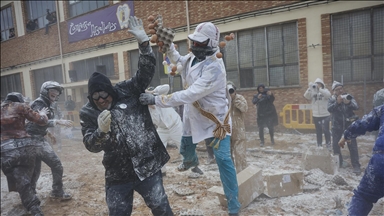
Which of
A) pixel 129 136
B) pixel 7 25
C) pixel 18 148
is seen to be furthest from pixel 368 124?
pixel 7 25

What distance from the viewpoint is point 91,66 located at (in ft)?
40.7

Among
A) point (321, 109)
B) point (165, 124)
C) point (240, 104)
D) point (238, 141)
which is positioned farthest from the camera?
point (321, 109)

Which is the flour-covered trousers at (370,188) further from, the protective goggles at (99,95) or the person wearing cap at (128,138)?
the protective goggles at (99,95)

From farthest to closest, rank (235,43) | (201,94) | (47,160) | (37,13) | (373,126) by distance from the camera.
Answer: (37,13) → (235,43) → (47,160) → (201,94) → (373,126)

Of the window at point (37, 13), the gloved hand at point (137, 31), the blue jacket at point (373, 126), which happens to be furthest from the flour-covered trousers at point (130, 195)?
the window at point (37, 13)

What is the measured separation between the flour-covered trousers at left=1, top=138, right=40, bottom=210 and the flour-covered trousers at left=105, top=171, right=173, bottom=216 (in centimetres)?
153

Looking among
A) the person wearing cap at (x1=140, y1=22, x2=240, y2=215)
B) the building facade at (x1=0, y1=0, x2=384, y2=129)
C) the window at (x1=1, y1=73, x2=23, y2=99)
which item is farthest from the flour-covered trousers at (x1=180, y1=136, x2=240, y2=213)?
the window at (x1=1, y1=73, x2=23, y2=99)

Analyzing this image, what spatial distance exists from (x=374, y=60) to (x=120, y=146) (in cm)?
781

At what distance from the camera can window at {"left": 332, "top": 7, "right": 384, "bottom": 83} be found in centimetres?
733

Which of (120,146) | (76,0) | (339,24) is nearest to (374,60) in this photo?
(339,24)

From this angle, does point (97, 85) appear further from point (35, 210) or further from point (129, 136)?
point (35, 210)

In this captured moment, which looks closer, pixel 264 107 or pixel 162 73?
pixel 264 107

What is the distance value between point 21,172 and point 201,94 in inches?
92.6

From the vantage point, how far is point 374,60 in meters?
7.47
